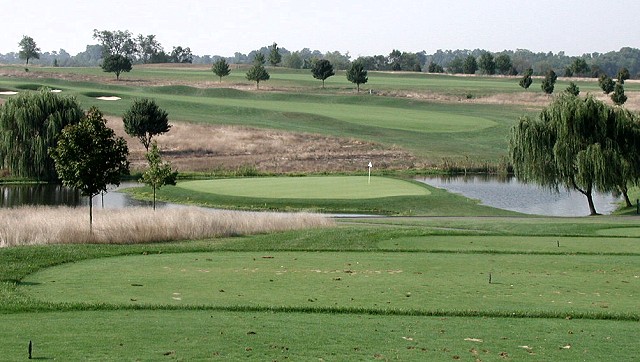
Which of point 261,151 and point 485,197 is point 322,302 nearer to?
point 485,197

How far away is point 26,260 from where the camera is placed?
2131cm

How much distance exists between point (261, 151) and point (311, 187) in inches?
991

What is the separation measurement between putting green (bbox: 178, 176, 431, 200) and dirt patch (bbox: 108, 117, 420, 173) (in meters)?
9.91

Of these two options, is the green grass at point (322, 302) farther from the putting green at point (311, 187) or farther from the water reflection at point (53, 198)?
the water reflection at point (53, 198)

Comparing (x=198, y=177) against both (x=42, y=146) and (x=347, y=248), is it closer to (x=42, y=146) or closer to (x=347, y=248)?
(x=42, y=146)

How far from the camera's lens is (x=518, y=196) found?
2299 inches

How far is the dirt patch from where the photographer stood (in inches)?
2847

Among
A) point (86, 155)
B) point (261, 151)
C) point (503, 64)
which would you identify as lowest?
point (261, 151)

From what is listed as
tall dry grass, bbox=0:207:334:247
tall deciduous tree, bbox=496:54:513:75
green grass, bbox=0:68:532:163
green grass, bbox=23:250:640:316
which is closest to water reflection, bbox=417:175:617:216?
green grass, bbox=0:68:532:163

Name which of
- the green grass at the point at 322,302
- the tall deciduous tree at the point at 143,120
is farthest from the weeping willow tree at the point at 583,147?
the tall deciduous tree at the point at 143,120

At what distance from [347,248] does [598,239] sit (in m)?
8.80

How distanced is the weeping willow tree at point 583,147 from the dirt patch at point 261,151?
2185 cm

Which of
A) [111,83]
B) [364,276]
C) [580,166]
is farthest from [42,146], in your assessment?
[111,83]

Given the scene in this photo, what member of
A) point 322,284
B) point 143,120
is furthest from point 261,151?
point 322,284
